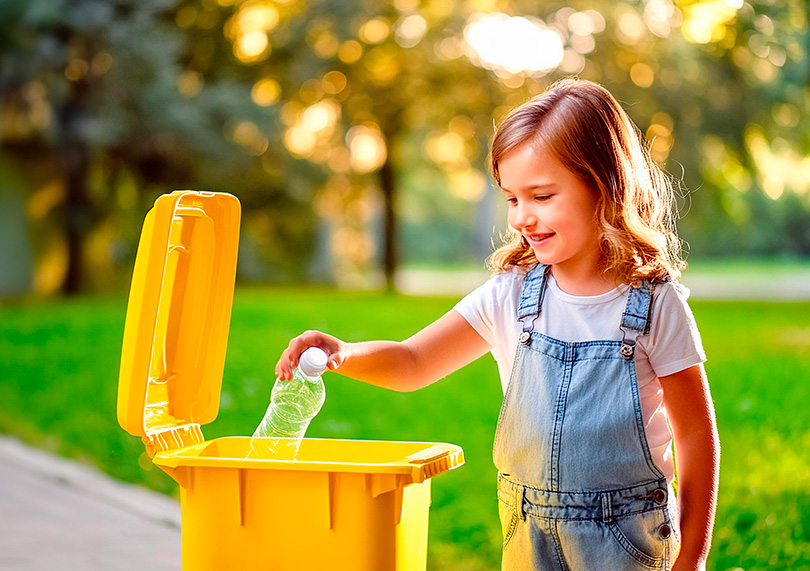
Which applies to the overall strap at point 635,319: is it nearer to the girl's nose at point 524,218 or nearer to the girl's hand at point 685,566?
the girl's nose at point 524,218

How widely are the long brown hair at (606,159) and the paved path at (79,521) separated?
2.45 meters

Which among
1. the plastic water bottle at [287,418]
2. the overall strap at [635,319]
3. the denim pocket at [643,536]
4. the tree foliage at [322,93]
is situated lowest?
the denim pocket at [643,536]

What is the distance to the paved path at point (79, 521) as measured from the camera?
12.9ft

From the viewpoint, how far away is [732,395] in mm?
6191

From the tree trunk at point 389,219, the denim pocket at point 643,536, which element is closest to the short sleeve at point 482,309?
the denim pocket at point 643,536

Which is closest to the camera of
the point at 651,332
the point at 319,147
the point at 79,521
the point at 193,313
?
the point at 651,332

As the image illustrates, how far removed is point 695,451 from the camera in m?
2.03

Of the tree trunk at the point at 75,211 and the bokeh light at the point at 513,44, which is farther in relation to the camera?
the bokeh light at the point at 513,44

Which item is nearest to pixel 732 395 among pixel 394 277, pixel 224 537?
pixel 224 537

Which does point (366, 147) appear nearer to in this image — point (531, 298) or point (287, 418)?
point (287, 418)

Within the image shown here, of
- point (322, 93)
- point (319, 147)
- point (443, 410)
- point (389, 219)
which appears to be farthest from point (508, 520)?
point (319, 147)

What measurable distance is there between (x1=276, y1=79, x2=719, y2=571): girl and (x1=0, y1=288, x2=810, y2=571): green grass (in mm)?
1804

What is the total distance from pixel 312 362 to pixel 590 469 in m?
0.58

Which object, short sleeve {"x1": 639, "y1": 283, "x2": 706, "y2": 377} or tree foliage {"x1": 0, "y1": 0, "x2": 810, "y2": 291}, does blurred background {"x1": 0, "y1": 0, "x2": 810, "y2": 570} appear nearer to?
tree foliage {"x1": 0, "y1": 0, "x2": 810, "y2": 291}
